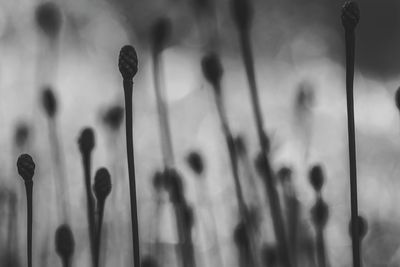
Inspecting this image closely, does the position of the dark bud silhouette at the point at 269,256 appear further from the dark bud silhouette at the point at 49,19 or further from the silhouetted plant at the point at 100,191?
the dark bud silhouette at the point at 49,19

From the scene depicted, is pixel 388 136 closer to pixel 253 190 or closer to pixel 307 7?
pixel 307 7

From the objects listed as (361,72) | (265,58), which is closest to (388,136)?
(361,72)

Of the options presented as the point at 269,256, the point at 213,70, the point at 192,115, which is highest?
the point at 192,115

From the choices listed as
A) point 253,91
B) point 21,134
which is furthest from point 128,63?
point 21,134

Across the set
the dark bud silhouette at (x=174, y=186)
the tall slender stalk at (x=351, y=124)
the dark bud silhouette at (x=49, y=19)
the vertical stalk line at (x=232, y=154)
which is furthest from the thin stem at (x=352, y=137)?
the dark bud silhouette at (x=49, y=19)

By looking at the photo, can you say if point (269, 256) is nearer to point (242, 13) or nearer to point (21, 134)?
point (242, 13)

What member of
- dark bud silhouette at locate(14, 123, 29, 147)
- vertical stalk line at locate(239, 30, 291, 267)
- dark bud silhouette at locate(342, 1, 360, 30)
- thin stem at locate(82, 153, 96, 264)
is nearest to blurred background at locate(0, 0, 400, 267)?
dark bud silhouette at locate(14, 123, 29, 147)
